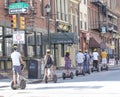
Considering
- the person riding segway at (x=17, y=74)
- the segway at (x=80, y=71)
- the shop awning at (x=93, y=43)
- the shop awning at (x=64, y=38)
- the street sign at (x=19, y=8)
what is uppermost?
the street sign at (x=19, y=8)

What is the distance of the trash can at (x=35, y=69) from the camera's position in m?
27.8

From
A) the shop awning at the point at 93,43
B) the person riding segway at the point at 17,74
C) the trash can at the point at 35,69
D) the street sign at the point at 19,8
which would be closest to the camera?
the person riding segway at the point at 17,74

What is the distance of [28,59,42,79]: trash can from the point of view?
2784cm

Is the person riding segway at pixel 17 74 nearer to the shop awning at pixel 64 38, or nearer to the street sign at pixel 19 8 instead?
the street sign at pixel 19 8

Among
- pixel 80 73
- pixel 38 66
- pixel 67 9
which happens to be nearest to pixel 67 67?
pixel 38 66

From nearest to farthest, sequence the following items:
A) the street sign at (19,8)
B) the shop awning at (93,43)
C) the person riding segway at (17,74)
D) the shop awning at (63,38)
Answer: the person riding segway at (17,74) → the street sign at (19,8) → the shop awning at (63,38) → the shop awning at (93,43)

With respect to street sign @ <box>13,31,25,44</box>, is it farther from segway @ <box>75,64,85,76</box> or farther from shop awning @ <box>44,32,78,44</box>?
shop awning @ <box>44,32,78,44</box>

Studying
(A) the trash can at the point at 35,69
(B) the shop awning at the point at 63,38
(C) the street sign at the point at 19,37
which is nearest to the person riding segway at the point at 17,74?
(C) the street sign at the point at 19,37

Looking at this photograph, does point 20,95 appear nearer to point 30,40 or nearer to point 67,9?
point 30,40

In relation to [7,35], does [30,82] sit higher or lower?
lower

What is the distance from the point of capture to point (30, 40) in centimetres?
3653

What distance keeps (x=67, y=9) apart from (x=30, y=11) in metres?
12.7

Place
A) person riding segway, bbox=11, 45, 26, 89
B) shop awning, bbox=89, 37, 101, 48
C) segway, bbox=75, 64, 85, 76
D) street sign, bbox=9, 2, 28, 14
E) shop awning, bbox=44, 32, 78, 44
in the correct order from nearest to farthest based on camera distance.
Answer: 1. person riding segway, bbox=11, 45, 26, 89
2. street sign, bbox=9, 2, 28, 14
3. segway, bbox=75, 64, 85, 76
4. shop awning, bbox=44, 32, 78, 44
5. shop awning, bbox=89, 37, 101, 48

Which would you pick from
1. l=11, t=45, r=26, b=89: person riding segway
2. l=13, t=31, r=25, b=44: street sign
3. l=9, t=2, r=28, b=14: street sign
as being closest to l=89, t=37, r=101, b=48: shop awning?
Result: l=9, t=2, r=28, b=14: street sign
